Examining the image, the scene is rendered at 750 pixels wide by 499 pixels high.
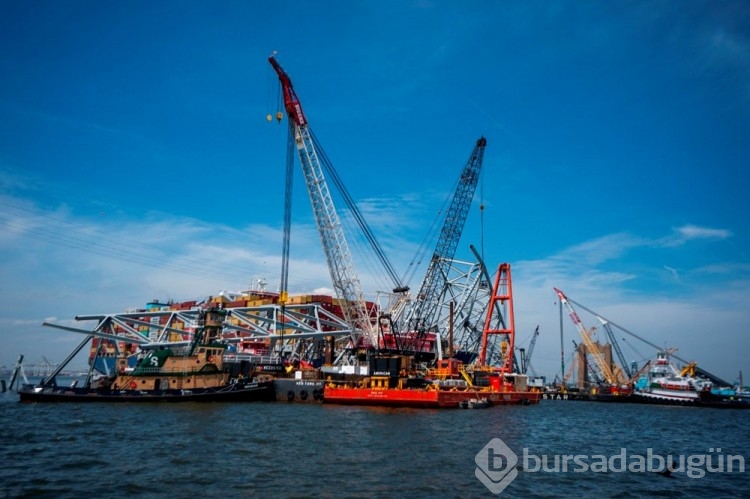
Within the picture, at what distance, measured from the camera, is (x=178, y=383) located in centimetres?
5684

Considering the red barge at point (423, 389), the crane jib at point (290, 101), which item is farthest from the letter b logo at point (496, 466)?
the crane jib at point (290, 101)

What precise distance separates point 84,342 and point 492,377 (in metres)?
60.5

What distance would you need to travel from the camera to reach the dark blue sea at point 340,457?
20594 mm

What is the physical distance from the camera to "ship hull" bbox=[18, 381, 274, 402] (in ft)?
181

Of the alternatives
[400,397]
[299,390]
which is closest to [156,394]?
[299,390]

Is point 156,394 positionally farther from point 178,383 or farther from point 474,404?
point 474,404

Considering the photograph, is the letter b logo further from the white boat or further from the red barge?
the white boat

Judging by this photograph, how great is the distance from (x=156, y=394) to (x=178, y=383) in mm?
2460

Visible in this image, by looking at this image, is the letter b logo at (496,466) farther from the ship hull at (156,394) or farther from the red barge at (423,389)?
the ship hull at (156,394)

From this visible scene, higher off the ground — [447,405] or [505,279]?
[505,279]

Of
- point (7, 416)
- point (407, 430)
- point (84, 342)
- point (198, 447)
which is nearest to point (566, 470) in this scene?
point (407, 430)

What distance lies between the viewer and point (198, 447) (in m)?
28.2

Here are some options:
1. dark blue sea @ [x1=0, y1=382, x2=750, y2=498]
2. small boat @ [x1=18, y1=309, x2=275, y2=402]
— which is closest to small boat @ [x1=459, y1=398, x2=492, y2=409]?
dark blue sea @ [x1=0, y1=382, x2=750, y2=498]

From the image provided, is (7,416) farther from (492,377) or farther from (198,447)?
A: (492,377)
